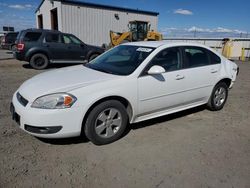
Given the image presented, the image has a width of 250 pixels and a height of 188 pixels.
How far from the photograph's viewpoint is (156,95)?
3.83 metres

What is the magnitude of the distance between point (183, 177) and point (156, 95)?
4.81ft

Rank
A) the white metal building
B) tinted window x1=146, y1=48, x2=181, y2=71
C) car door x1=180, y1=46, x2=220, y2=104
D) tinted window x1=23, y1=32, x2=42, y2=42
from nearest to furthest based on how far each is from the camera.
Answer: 1. tinted window x1=146, y1=48, x2=181, y2=71
2. car door x1=180, y1=46, x2=220, y2=104
3. tinted window x1=23, y1=32, x2=42, y2=42
4. the white metal building

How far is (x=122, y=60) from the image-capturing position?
4285 millimetres

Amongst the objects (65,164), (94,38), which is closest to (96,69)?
(65,164)

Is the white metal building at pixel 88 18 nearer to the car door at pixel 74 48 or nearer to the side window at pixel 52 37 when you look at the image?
the car door at pixel 74 48

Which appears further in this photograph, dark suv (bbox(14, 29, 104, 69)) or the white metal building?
the white metal building

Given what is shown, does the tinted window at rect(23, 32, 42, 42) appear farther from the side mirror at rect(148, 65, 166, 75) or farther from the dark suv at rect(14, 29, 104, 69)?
the side mirror at rect(148, 65, 166, 75)

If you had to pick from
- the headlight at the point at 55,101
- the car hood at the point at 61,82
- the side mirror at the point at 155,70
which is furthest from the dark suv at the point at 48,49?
the side mirror at the point at 155,70

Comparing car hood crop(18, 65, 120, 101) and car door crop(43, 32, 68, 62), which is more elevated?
car door crop(43, 32, 68, 62)

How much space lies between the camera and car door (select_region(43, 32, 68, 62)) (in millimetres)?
10477

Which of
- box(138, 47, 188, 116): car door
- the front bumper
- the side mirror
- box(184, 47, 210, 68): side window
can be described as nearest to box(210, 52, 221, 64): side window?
box(184, 47, 210, 68): side window

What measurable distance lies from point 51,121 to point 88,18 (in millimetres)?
22282

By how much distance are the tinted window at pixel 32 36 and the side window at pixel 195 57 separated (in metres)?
8.02

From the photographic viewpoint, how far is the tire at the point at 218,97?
490 cm
